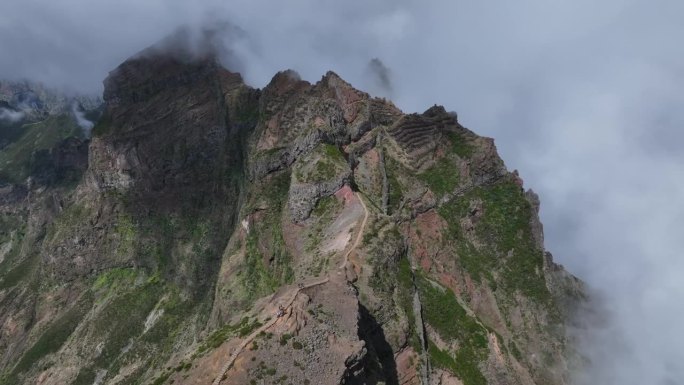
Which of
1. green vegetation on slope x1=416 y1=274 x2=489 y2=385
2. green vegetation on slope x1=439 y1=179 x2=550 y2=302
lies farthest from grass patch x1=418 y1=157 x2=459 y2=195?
green vegetation on slope x1=416 y1=274 x2=489 y2=385

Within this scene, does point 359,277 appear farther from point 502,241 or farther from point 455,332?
point 502,241

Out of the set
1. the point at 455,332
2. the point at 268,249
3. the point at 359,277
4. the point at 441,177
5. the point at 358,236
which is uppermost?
the point at 441,177

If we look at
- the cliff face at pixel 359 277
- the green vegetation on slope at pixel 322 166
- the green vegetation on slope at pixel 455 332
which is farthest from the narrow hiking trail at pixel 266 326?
the green vegetation on slope at pixel 322 166

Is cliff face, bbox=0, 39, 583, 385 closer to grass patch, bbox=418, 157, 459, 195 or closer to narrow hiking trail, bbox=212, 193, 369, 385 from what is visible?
narrow hiking trail, bbox=212, 193, 369, 385

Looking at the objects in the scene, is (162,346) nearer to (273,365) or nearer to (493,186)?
(493,186)

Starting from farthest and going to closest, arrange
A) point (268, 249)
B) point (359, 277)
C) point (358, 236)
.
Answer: point (268, 249), point (358, 236), point (359, 277)

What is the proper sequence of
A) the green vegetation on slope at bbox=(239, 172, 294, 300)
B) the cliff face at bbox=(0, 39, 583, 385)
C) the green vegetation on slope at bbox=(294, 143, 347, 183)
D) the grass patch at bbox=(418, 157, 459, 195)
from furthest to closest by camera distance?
1. the grass patch at bbox=(418, 157, 459, 195)
2. the green vegetation on slope at bbox=(294, 143, 347, 183)
3. the green vegetation on slope at bbox=(239, 172, 294, 300)
4. the cliff face at bbox=(0, 39, 583, 385)

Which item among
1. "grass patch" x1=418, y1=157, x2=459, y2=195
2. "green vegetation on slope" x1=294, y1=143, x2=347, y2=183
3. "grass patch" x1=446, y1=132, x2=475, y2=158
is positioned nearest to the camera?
"green vegetation on slope" x1=294, y1=143, x2=347, y2=183

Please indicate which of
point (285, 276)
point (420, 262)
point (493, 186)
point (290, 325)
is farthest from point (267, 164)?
point (290, 325)

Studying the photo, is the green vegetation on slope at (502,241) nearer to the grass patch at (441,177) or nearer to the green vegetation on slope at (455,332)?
the grass patch at (441,177)

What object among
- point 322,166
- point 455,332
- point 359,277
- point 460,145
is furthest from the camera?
point 460,145

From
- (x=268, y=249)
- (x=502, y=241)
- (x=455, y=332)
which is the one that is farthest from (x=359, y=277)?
(x=502, y=241)
